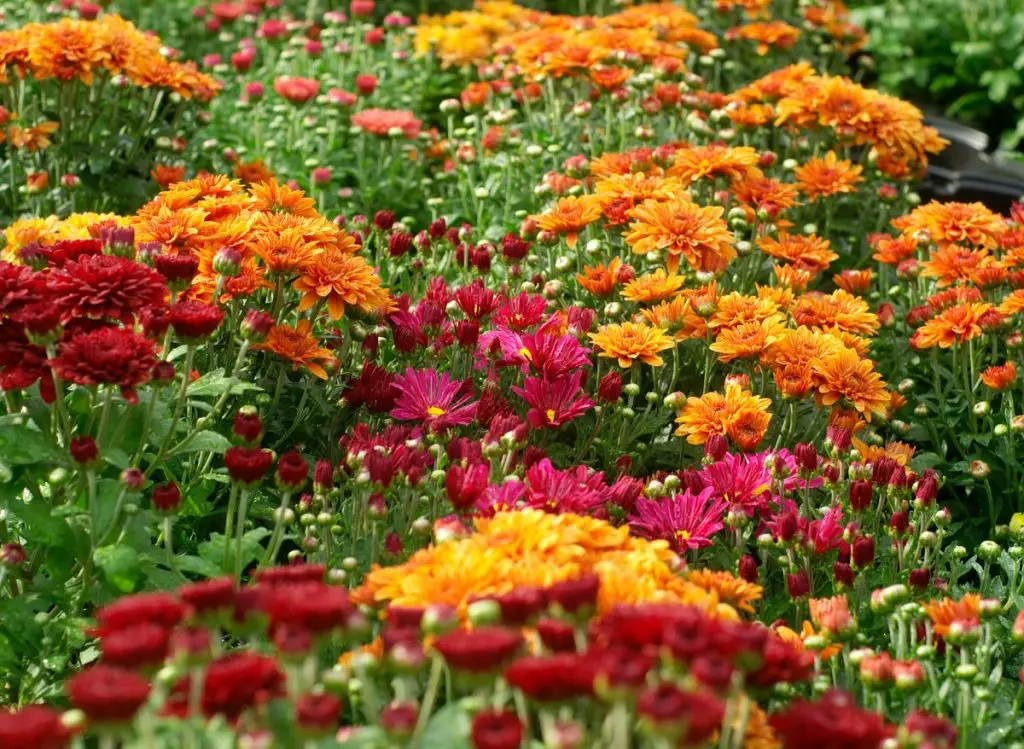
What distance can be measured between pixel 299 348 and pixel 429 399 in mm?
302

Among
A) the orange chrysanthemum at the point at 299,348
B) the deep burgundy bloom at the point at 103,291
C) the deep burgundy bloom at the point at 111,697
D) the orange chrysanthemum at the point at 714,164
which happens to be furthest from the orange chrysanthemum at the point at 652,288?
the deep burgundy bloom at the point at 111,697

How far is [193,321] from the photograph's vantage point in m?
2.35

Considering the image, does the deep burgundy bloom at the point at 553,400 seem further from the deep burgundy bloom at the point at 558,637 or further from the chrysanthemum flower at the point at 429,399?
the deep burgundy bloom at the point at 558,637

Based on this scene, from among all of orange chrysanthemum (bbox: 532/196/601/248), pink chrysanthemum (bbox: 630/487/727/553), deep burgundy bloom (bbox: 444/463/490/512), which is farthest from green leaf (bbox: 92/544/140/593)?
orange chrysanthemum (bbox: 532/196/601/248)

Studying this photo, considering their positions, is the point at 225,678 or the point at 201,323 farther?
the point at 201,323

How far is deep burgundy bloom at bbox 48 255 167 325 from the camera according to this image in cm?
230

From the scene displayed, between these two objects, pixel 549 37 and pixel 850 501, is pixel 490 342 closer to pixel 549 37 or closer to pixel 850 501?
pixel 850 501

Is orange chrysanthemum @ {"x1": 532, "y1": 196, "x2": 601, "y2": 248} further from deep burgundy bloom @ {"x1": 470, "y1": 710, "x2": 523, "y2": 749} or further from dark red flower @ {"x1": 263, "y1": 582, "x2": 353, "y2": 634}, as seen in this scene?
deep burgundy bloom @ {"x1": 470, "y1": 710, "x2": 523, "y2": 749}

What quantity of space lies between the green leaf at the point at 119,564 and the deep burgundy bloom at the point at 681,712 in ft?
3.80

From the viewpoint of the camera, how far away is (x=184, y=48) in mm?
6574

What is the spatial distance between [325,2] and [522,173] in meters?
2.84

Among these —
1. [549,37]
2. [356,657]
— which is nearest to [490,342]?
[356,657]

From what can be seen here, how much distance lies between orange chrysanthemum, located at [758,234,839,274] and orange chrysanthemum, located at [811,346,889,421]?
2.22 feet

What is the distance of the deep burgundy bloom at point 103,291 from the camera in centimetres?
230
